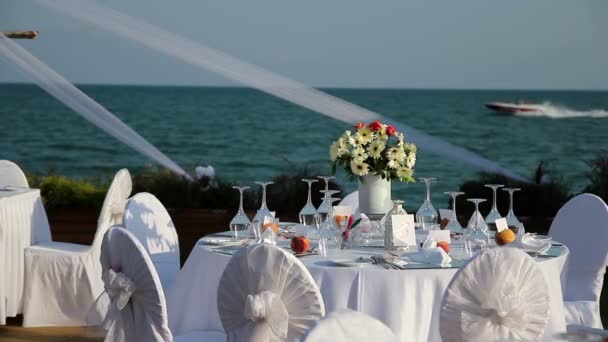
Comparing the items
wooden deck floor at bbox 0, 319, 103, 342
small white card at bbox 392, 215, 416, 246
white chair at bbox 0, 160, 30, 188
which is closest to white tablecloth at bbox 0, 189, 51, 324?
wooden deck floor at bbox 0, 319, 103, 342

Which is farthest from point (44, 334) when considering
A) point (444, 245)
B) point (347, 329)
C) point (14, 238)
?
point (347, 329)

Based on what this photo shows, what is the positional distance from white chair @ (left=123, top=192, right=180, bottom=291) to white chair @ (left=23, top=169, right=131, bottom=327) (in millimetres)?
751

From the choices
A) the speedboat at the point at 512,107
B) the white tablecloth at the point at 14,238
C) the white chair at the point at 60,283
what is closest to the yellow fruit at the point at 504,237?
the white chair at the point at 60,283

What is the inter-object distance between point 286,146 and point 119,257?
15523 mm

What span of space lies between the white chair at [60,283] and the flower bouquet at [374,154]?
1719 mm

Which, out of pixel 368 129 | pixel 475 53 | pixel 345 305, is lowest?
pixel 345 305

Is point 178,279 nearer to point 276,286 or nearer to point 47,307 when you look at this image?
point 276,286

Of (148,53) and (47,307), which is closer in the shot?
(47,307)

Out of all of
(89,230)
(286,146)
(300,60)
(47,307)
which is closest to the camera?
(47,307)

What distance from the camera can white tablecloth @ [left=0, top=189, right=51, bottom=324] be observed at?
555 cm

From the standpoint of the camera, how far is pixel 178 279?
13.6 feet

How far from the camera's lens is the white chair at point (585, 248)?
454 centimetres

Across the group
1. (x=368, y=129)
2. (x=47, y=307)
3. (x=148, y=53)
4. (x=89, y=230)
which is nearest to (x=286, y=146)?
(x=148, y=53)

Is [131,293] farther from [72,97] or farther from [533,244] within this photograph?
[72,97]
